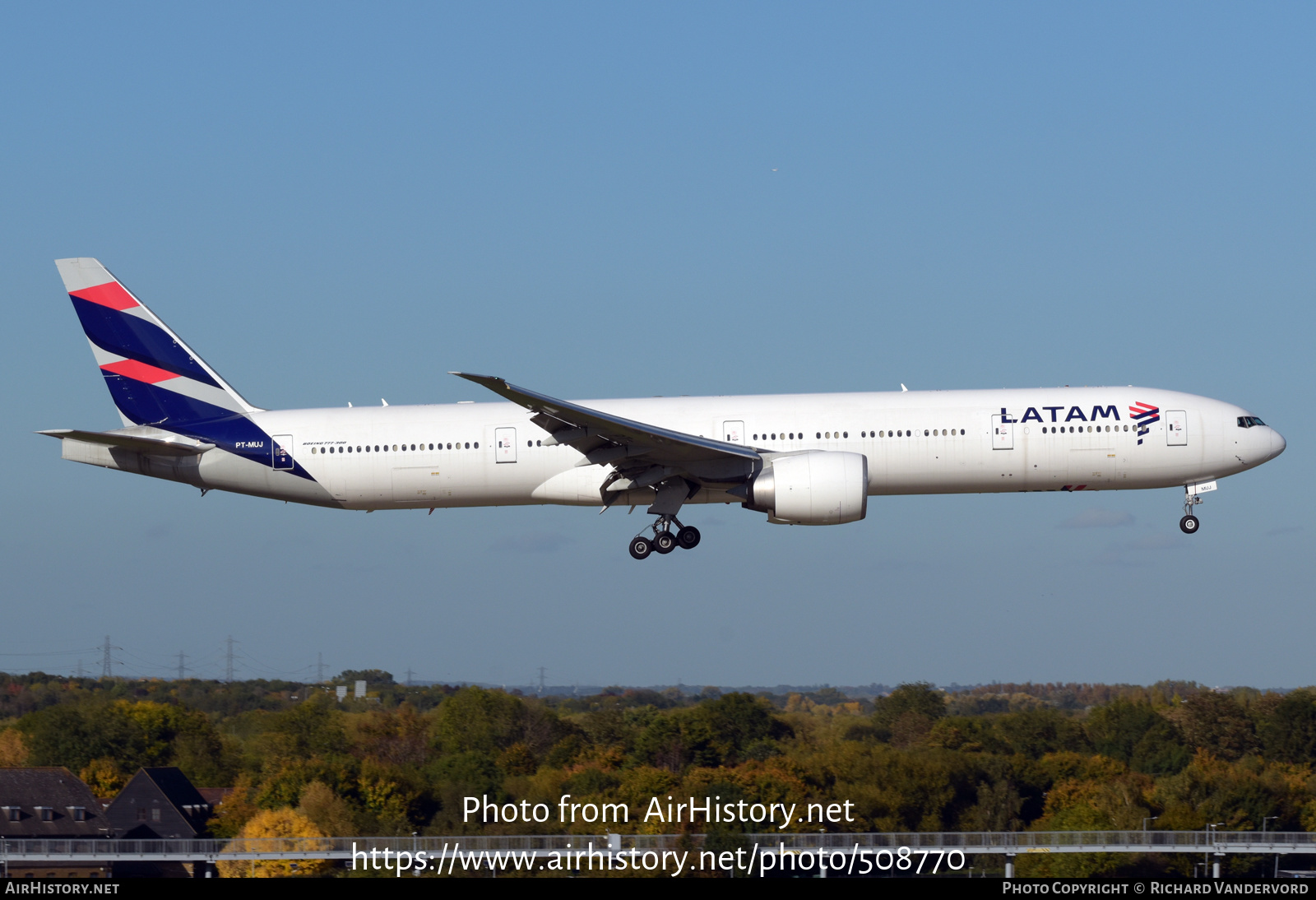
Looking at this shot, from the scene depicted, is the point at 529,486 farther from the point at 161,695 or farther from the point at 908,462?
the point at 161,695

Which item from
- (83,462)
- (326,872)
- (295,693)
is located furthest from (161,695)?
(83,462)

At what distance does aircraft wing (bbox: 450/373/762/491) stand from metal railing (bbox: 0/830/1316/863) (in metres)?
22.5

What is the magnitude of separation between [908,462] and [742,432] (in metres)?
4.43

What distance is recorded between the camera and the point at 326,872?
58125 mm

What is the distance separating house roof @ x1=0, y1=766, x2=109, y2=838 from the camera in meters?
66.4

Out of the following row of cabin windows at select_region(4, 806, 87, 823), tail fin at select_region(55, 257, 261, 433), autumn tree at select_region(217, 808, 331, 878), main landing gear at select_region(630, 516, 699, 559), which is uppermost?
tail fin at select_region(55, 257, 261, 433)

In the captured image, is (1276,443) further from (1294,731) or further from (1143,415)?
(1294,731)

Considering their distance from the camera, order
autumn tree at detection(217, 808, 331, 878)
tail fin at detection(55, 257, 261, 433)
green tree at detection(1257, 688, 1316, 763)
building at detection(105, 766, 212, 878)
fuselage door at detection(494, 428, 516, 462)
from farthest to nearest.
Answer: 1. green tree at detection(1257, 688, 1316, 763)
2. building at detection(105, 766, 212, 878)
3. autumn tree at detection(217, 808, 331, 878)
4. tail fin at detection(55, 257, 261, 433)
5. fuselage door at detection(494, 428, 516, 462)

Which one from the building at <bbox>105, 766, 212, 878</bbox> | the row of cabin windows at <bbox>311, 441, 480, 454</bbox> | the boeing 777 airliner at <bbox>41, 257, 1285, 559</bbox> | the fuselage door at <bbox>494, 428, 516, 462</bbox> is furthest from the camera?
the building at <bbox>105, 766, 212, 878</bbox>

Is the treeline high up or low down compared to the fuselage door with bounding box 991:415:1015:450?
down

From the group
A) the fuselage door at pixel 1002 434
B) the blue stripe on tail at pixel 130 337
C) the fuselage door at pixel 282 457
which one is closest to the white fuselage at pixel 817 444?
the fuselage door at pixel 1002 434

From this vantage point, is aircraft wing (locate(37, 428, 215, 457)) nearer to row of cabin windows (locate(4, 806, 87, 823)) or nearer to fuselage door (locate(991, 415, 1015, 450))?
fuselage door (locate(991, 415, 1015, 450))

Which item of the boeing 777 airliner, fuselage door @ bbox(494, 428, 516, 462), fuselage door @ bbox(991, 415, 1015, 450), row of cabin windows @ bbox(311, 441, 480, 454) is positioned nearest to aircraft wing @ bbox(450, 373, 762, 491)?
the boeing 777 airliner

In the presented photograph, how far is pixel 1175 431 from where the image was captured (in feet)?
122
